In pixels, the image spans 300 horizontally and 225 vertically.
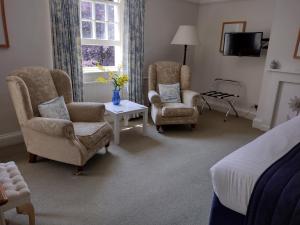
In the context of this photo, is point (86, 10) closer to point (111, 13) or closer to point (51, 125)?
point (111, 13)

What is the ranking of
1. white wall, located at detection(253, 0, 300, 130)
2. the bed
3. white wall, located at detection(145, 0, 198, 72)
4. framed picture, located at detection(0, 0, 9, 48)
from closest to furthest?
the bed < framed picture, located at detection(0, 0, 9, 48) < white wall, located at detection(253, 0, 300, 130) < white wall, located at detection(145, 0, 198, 72)

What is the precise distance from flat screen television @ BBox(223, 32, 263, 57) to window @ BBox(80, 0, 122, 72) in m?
2.03

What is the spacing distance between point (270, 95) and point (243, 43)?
105cm

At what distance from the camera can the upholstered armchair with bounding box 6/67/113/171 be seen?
229 cm

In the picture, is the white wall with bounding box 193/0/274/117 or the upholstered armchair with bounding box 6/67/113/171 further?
the white wall with bounding box 193/0/274/117

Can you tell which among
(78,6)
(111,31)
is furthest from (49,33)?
(111,31)

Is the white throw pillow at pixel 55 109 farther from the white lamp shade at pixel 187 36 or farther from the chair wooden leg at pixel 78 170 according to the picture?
the white lamp shade at pixel 187 36

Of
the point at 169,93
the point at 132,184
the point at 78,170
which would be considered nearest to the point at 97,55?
the point at 169,93

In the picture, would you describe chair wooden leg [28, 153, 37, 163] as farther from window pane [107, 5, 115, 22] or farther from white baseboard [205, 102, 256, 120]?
white baseboard [205, 102, 256, 120]

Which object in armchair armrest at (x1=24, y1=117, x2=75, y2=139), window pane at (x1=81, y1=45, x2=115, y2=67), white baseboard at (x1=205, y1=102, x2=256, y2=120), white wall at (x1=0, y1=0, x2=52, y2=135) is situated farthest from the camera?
white baseboard at (x1=205, y1=102, x2=256, y2=120)

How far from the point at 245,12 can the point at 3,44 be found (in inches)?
161

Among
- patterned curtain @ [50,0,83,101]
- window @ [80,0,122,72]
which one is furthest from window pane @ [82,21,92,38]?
patterned curtain @ [50,0,83,101]

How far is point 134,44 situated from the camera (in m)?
3.95

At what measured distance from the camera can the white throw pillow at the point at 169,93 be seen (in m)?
3.98
